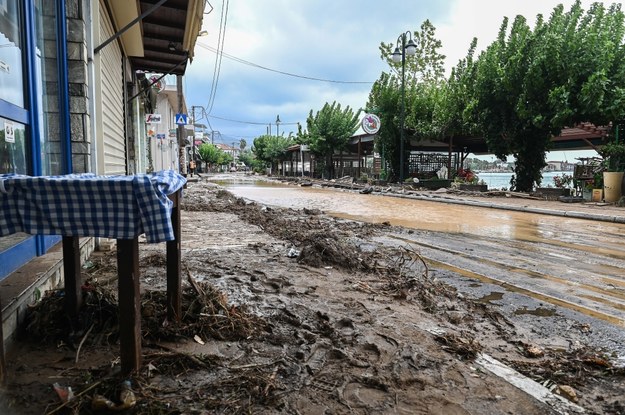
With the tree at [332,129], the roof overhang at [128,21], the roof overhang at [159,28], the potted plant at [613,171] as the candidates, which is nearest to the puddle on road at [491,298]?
the roof overhang at [159,28]

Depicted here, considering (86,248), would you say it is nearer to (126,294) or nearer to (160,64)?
(126,294)

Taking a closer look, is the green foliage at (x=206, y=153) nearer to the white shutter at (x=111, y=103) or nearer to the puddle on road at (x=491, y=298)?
the white shutter at (x=111, y=103)

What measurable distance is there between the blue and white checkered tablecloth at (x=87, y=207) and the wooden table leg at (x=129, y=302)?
0.12 metres

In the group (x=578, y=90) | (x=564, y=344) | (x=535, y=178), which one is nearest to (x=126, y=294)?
(x=564, y=344)

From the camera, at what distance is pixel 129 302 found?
233 centimetres

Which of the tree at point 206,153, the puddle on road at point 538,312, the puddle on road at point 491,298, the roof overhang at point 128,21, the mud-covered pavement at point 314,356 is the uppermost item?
the tree at point 206,153

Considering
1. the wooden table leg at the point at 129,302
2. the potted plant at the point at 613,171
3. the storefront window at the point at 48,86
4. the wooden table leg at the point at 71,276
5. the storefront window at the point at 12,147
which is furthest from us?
the potted plant at the point at 613,171

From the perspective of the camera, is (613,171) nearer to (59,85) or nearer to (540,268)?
(540,268)

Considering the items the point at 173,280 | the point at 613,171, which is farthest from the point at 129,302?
the point at 613,171

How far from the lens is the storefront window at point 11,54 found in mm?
3457

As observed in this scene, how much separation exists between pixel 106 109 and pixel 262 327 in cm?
546

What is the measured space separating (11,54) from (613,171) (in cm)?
1925

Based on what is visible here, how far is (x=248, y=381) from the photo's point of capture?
2516mm

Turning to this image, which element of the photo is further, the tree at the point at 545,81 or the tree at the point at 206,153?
the tree at the point at 206,153
